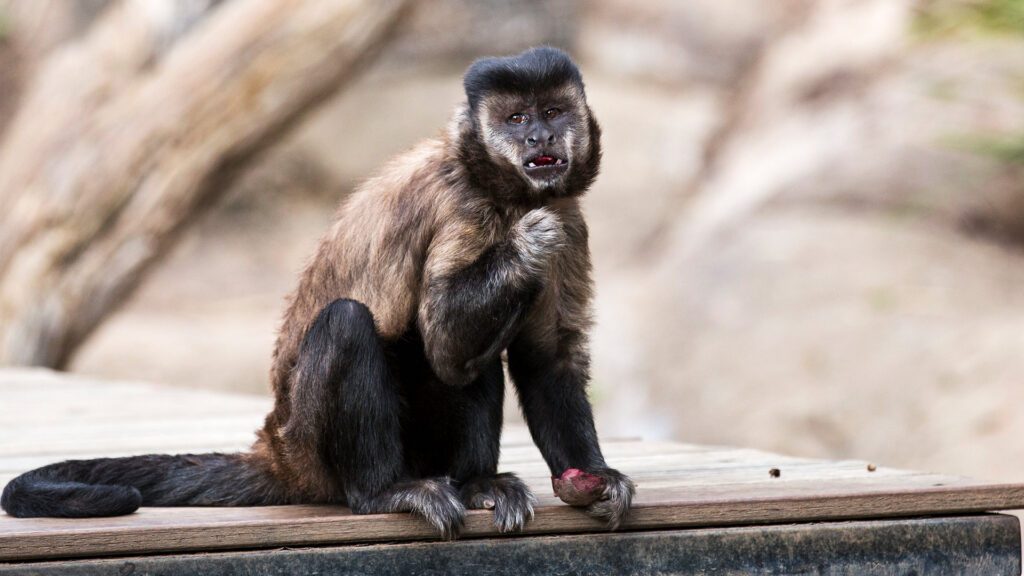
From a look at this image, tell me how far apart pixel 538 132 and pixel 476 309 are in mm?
486

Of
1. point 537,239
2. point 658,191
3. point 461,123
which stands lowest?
point 537,239

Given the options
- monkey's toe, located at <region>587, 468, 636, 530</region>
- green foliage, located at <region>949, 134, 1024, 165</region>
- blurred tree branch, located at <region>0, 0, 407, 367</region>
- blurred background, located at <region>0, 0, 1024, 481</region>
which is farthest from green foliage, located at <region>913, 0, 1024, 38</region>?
monkey's toe, located at <region>587, 468, 636, 530</region>

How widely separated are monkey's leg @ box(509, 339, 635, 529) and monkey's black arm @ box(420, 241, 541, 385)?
337 mm

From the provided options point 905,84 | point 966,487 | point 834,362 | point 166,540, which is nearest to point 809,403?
point 834,362

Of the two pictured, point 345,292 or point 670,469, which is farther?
point 670,469

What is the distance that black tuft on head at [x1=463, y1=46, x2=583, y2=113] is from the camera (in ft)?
10.5

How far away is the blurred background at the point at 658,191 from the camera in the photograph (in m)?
7.51

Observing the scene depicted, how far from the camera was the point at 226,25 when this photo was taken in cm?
757

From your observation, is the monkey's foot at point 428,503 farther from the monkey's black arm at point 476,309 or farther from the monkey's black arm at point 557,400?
the monkey's black arm at point 557,400

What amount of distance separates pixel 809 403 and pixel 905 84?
3.45 meters

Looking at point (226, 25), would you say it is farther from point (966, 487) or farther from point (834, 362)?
point (966, 487)

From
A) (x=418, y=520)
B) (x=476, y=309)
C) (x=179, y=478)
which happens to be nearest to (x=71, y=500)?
(x=179, y=478)

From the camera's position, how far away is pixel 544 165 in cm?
313

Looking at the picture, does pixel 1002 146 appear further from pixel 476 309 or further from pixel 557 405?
pixel 476 309
